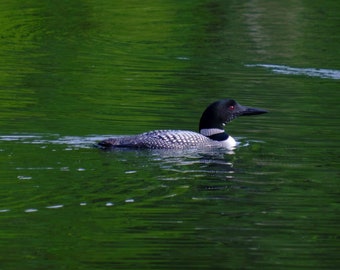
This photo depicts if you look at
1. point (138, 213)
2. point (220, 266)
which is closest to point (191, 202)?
point (138, 213)

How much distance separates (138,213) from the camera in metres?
12.4

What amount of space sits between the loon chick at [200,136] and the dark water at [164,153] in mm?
191

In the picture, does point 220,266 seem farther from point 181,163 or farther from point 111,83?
point 111,83

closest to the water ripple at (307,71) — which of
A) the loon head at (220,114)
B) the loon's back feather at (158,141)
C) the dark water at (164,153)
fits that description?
the dark water at (164,153)

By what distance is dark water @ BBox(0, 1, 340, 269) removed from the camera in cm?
1120

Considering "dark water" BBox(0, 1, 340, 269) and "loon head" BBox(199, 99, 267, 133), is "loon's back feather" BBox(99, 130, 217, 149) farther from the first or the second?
"loon head" BBox(199, 99, 267, 133)

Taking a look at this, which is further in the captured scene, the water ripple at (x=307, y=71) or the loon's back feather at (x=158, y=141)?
the water ripple at (x=307, y=71)

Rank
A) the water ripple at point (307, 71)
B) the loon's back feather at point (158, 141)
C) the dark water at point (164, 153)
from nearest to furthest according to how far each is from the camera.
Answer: the dark water at point (164, 153), the loon's back feather at point (158, 141), the water ripple at point (307, 71)

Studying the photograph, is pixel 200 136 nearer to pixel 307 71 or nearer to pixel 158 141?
pixel 158 141

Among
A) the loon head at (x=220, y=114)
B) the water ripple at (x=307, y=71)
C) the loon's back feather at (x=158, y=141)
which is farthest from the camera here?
the water ripple at (x=307, y=71)

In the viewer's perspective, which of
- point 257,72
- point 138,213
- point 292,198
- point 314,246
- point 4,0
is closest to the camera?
point 314,246

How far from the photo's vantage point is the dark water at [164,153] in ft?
36.8

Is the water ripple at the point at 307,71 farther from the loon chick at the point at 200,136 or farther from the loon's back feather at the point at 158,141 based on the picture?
the loon's back feather at the point at 158,141

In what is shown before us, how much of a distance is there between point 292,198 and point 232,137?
13.0ft
